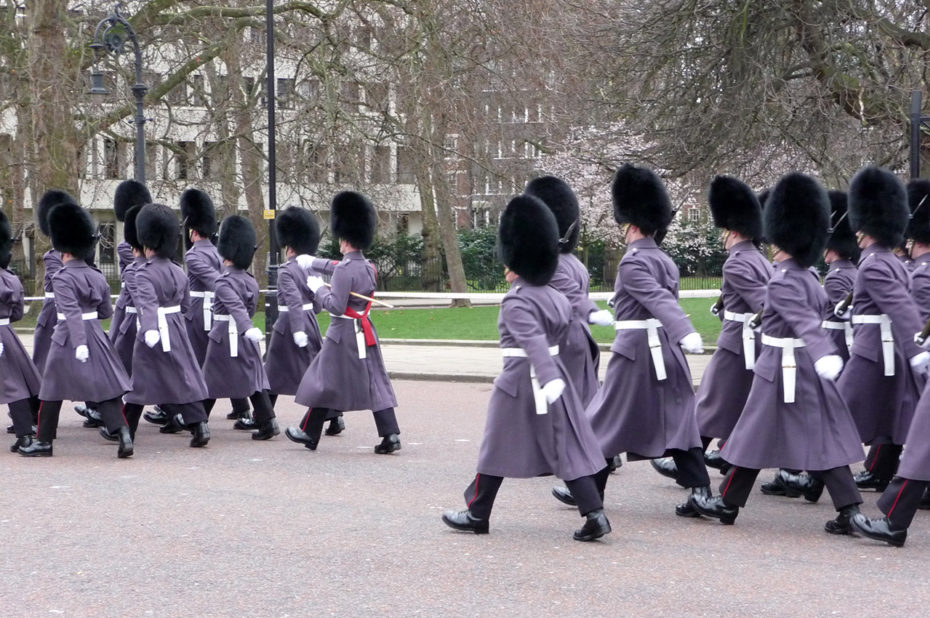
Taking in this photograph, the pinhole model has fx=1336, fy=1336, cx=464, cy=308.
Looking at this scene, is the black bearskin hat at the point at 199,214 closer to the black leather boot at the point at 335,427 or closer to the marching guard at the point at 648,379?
the black leather boot at the point at 335,427

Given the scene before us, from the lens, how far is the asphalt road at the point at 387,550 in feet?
18.1

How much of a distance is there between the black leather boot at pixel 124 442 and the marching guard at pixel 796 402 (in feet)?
14.2

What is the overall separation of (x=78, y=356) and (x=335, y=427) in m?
2.38

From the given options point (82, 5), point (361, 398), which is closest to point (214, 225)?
point (361, 398)

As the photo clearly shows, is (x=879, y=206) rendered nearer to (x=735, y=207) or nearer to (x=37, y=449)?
(x=735, y=207)

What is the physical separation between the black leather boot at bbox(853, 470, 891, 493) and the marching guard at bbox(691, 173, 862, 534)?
57.3 inches

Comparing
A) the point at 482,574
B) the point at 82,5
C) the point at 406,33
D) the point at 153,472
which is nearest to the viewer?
the point at 482,574

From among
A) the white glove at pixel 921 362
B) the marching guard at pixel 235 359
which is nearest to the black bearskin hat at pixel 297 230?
the marching guard at pixel 235 359

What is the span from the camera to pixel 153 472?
8.94 metres

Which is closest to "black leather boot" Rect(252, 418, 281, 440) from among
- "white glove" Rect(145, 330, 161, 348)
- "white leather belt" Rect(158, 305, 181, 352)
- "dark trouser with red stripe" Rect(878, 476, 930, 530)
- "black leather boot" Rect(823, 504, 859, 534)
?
"white leather belt" Rect(158, 305, 181, 352)

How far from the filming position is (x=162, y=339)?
9.79 m

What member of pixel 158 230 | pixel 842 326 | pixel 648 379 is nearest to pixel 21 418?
pixel 158 230

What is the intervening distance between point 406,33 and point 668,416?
18.3 metres

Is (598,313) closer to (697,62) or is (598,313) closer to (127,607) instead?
(127,607)
